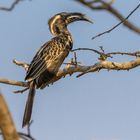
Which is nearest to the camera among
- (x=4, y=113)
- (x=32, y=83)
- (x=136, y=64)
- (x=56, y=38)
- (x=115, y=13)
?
(x=115, y=13)

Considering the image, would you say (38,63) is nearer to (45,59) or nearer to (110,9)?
(45,59)

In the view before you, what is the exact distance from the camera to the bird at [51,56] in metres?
6.09

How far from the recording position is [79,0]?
1521mm

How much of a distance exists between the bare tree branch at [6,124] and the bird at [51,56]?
3.83 metres

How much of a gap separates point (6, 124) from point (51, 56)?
4.94m

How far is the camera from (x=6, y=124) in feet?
5.25

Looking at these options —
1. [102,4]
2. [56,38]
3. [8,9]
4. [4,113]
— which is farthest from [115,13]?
[56,38]

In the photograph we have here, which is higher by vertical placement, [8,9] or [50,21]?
[50,21]

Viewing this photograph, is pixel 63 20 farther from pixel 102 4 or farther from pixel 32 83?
pixel 102 4

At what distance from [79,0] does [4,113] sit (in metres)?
0.43

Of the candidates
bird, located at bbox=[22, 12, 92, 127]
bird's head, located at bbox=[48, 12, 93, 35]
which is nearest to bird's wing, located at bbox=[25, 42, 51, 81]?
bird, located at bbox=[22, 12, 92, 127]

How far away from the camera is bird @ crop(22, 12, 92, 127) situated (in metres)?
6.09

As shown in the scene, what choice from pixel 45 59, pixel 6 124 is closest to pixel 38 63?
pixel 45 59

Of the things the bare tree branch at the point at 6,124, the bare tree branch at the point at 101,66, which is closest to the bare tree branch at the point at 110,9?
the bare tree branch at the point at 6,124
